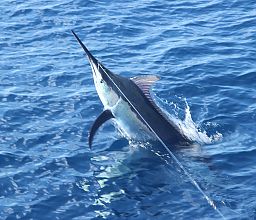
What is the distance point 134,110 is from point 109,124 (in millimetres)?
1943

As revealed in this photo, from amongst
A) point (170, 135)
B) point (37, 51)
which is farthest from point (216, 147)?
point (37, 51)

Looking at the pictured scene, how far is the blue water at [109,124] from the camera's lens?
16.0 m

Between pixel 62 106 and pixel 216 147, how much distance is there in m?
5.37

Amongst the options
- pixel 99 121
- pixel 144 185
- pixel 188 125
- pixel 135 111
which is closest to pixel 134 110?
pixel 135 111

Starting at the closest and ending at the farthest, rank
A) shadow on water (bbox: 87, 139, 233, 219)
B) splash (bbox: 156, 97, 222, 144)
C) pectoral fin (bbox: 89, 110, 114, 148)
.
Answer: shadow on water (bbox: 87, 139, 233, 219) < pectoral fin (bbox: 89, 110, 114, 148) < splash (bbox: 156, 97, 222, 144)

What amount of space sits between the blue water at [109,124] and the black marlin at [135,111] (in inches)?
18.7

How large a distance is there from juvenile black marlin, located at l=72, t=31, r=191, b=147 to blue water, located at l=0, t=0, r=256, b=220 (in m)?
0.49

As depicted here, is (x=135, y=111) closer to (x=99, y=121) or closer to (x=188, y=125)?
(x=99, y=121)

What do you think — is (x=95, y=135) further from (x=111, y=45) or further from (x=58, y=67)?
(x=111, y=45)

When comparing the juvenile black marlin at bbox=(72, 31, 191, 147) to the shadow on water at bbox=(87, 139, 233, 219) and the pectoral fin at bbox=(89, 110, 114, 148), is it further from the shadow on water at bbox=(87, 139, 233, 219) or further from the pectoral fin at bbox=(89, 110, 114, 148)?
the shadow on water at bbox=(87, 139, 233, 219)

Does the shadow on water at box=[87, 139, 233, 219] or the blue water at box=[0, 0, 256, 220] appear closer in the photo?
the shadow on water at box=[87, 139, 233, 219]

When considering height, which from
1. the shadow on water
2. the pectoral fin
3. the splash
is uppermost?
the pectoral fin

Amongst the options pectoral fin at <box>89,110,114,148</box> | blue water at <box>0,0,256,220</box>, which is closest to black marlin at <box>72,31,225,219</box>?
pectoral fin at <box>89,110,114,148</box>

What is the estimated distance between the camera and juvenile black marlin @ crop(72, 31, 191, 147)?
60.5 ft
